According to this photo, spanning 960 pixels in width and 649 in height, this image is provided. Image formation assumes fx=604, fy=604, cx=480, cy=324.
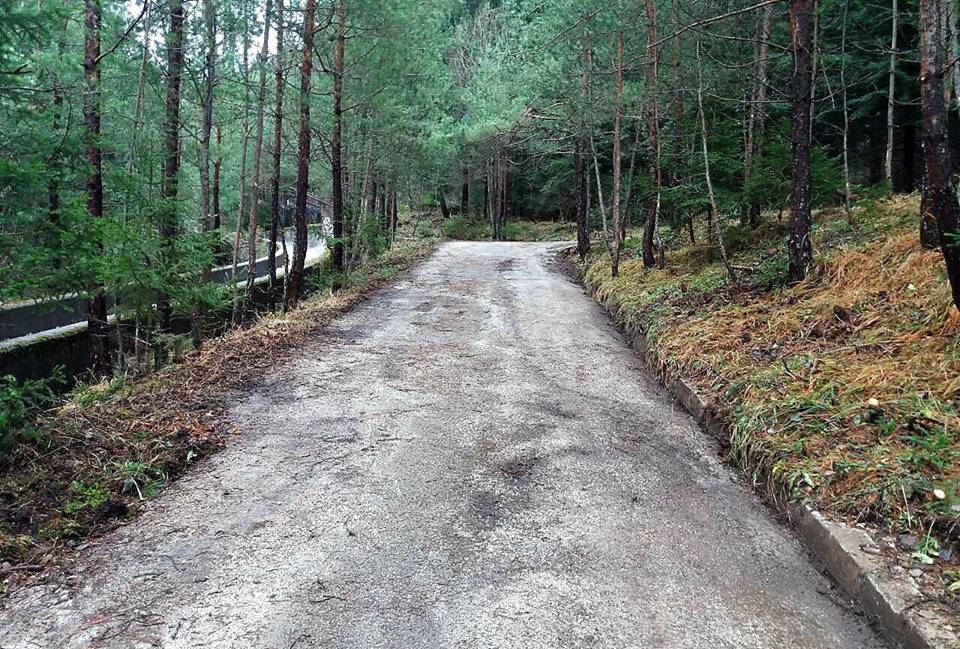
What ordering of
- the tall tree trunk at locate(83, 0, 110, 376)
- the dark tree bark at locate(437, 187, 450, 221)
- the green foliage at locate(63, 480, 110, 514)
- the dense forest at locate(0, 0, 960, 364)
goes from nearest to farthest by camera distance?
the green foliage at locate(63, 480, 110, 514) < the dense forest at locate(0, 0, 960, 364) < the tall tree trunk at locate(83, 0, 110, 376) < the dark tree bark at locate(437, 187, 450, 221)

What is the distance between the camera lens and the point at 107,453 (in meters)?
3.61

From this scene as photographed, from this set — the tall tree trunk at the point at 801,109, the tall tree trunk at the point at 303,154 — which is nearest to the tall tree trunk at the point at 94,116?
the tall tree trunk at the point at 303,154

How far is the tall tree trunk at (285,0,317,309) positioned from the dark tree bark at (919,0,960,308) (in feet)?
27.0

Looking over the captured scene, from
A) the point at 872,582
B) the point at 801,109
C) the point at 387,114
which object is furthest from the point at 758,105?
the point at 872,582

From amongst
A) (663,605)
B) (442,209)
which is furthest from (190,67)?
(442,209)

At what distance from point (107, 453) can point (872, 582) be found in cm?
406

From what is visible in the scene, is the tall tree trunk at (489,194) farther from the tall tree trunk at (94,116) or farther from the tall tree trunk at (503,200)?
the tall tree trunk at (94,116)

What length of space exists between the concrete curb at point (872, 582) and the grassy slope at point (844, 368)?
15 centimetres

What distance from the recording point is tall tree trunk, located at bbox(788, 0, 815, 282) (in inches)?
240

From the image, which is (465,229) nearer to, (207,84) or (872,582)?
(207,84)

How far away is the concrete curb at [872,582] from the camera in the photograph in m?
2.29

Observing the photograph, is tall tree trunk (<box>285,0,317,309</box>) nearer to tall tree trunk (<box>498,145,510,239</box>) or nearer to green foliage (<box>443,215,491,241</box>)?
tall tree trunk (<box>498,145,510,239</box>)

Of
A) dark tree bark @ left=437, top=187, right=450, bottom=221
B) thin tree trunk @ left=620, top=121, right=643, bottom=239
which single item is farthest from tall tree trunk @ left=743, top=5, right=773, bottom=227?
dark tree bark @ left=437, top=187, right=450, bottom=221

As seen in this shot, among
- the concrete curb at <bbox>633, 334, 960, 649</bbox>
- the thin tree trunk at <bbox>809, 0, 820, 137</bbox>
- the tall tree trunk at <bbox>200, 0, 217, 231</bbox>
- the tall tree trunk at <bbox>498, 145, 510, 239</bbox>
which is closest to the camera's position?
the concrete curb at <bbox>633, 334, 960, 649</bbox>
